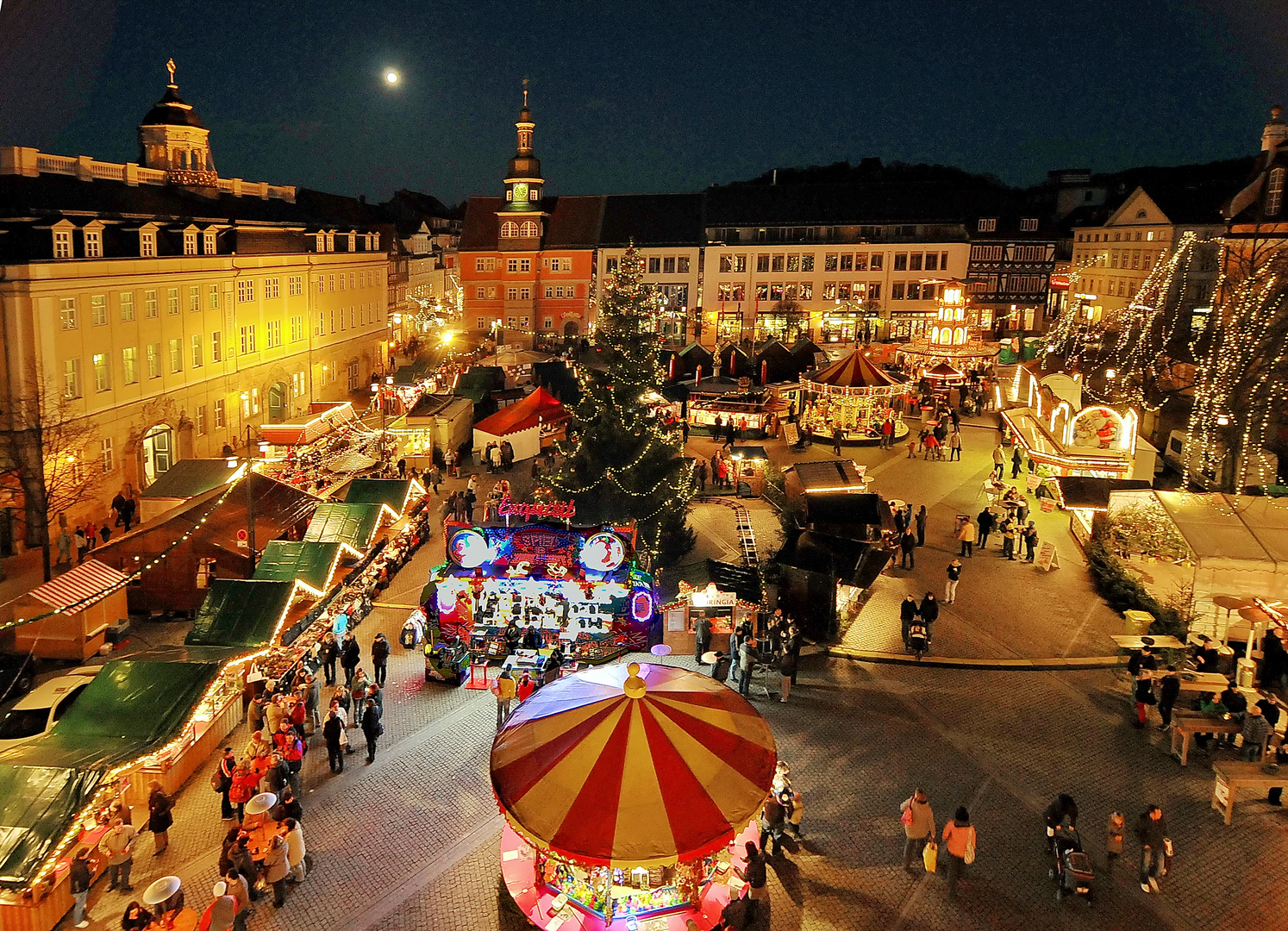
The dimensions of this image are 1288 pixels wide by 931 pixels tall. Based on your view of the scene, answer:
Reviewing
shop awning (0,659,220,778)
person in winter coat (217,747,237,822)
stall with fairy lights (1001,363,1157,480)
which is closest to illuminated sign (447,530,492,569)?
shop awning (0,659,220,778)

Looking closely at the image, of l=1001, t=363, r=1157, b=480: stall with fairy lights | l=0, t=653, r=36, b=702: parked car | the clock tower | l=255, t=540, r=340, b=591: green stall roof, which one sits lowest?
l=0, t=653, r=36, b=702: parked car

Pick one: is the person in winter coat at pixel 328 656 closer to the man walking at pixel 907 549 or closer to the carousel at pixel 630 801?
the carousel at pixel 630 801

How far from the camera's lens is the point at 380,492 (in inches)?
876

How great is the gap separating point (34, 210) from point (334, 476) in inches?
428

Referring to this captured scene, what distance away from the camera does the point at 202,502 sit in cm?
1953

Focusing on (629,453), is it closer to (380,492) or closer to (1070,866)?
(380,492)

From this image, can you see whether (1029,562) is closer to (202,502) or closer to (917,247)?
(202,502)

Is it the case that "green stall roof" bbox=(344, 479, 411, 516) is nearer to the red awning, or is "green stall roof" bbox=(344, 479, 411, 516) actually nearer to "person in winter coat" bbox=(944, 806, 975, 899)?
the red awning

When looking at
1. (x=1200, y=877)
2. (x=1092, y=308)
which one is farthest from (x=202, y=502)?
(x=1092, y=308)

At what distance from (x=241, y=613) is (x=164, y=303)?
52.9ft

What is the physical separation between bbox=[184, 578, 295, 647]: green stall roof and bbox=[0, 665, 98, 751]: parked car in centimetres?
189

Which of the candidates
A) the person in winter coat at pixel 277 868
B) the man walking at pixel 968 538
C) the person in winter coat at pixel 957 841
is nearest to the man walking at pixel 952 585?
the man walking at pixel 968 538

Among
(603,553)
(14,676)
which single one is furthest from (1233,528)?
(14,676)

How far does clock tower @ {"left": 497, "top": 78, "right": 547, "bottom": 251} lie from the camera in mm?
57938
